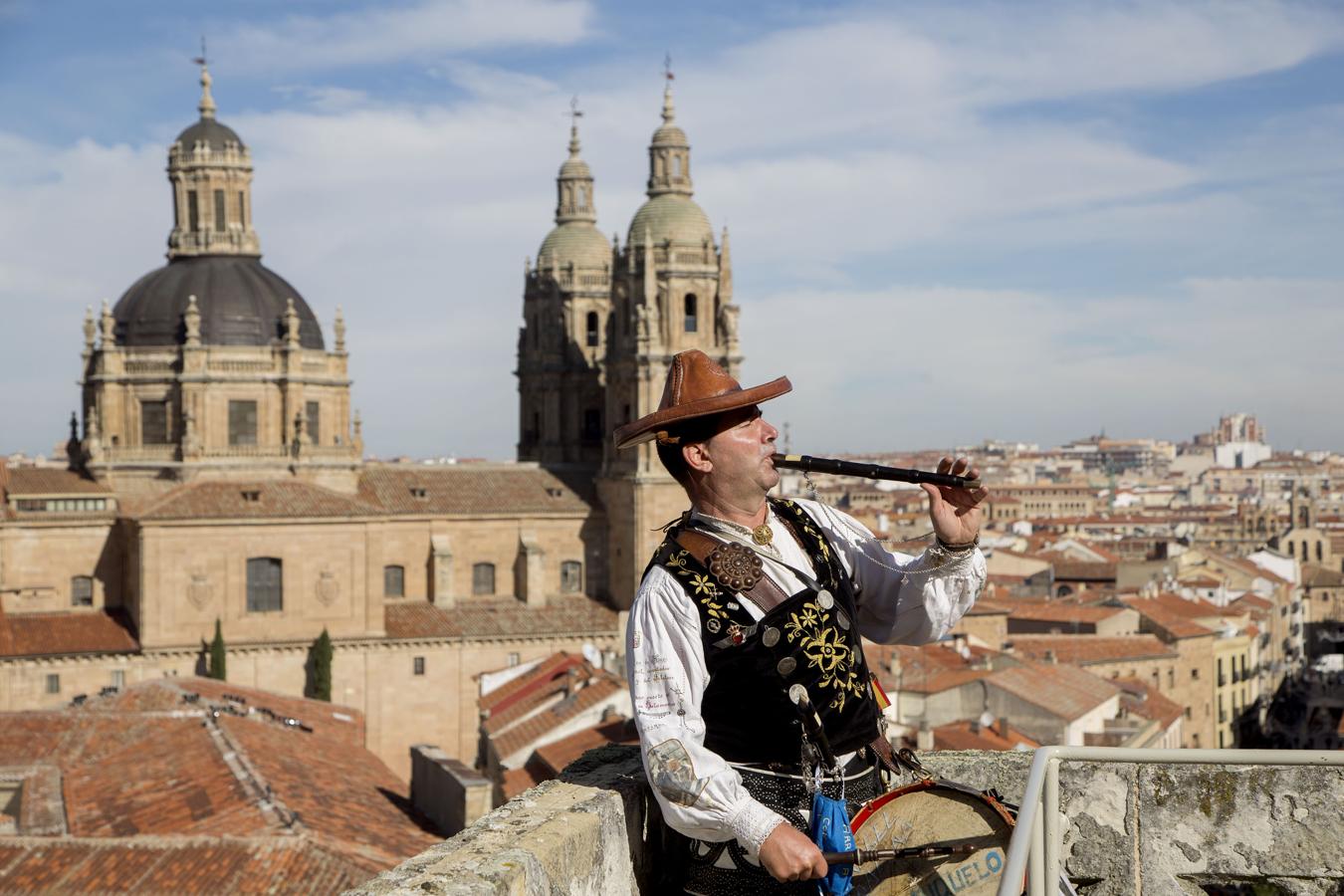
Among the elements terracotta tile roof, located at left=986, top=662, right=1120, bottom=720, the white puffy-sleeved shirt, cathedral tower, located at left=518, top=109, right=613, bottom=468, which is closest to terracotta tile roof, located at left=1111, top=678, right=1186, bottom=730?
terracotta tile roof, located at left=986, top=662, right=1120, bottom=720

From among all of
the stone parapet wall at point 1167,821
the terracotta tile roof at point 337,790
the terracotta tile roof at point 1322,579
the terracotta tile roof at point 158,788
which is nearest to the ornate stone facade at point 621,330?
the terracotta tile roof at point 337,790

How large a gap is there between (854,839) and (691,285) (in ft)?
147

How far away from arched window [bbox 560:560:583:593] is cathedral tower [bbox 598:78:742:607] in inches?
36.7

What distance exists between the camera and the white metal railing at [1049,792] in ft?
11.5

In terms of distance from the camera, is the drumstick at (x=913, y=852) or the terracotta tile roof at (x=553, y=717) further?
the terracotta tile roof at (x=553, y=717)

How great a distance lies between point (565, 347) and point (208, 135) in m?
12.1

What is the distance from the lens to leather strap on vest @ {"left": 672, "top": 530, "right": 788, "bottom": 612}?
15.0 ft

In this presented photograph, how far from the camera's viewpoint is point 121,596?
44.4m

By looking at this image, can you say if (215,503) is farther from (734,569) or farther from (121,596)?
(734,569)

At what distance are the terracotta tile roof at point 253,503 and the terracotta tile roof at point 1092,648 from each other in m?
16.9

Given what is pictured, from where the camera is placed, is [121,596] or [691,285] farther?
[691,285]

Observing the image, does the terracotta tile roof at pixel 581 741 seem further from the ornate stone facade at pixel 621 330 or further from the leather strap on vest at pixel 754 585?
the leather strap on vest at pixel 754 585

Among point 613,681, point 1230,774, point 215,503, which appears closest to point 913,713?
point 613,681

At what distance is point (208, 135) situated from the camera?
48.6 metres
